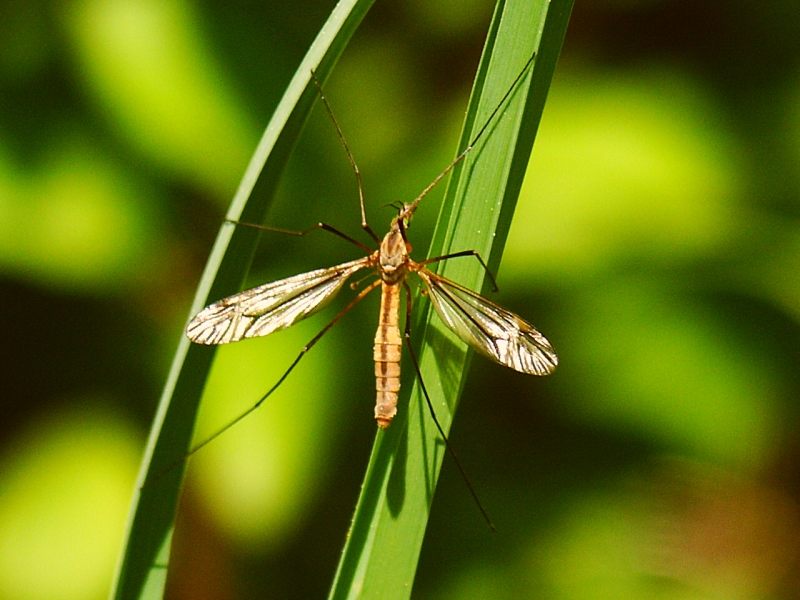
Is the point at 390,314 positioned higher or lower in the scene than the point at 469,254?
higher

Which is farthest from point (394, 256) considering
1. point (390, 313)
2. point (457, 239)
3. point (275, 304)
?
point (457, 239)

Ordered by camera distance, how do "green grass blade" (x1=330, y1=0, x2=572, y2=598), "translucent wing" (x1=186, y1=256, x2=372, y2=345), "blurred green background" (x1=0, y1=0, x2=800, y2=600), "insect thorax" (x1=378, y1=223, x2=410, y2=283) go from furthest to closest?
"blurred green background" (x1=0, y1=0, x2=800, y2=600)
"insect thorax" (x1=378, y1=223, x2=410, y2=283)
"translucent wing" (x1=186, y1=256, x2=372, y2=345)
"green grass blade" (x1=330, y1=0, x2=572, y2=598)


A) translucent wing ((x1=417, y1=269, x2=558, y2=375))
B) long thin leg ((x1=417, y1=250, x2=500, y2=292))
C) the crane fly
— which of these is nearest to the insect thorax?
the crane fly

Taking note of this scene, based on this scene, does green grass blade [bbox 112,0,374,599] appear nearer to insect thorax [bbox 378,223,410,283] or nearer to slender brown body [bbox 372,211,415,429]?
slender brown body [bbox 372,211,415,429]

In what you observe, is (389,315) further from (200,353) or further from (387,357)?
(200,353)

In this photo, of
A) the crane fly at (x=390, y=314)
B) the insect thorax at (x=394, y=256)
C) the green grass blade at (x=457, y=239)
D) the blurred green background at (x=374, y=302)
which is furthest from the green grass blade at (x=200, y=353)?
the blurred green background at (x=374, y=302)

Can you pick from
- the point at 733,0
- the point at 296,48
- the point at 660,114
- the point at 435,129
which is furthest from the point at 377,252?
the point at 733,0

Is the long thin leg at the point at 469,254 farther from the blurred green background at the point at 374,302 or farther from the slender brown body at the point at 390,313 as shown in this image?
the blurred green background at the point at 374,302
